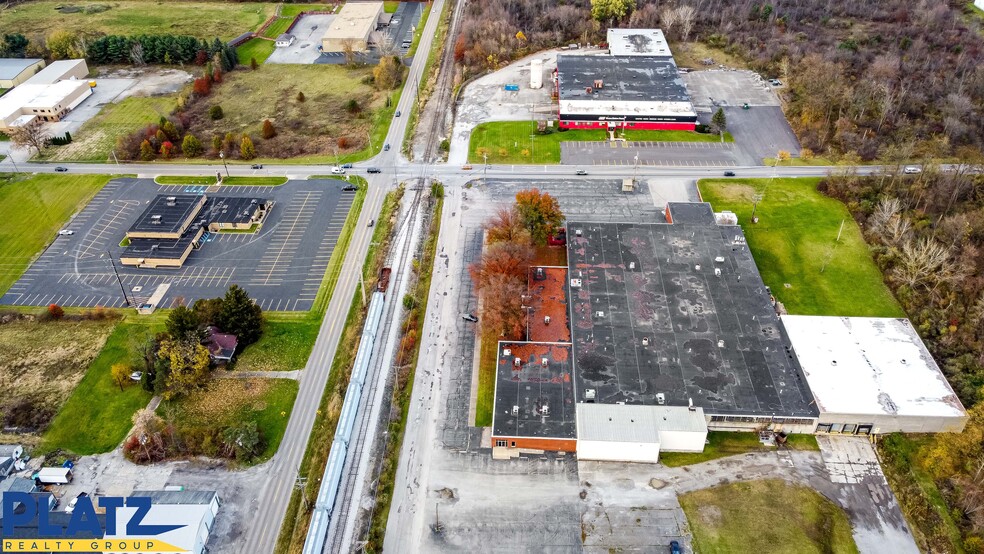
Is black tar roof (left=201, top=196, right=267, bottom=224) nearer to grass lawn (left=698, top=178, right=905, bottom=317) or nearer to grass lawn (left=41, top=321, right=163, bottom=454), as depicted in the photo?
grass lawn (left=41, top=321, right=163, bottom=454)

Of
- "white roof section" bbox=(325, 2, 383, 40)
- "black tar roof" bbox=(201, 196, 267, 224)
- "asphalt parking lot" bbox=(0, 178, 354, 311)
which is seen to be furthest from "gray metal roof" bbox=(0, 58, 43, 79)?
"black tar roof" bbox=(201, 196, 267, 224)

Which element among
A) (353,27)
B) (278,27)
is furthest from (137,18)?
(353,27)

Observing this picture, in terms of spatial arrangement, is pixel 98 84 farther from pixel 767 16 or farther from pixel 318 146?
pixel 767 16

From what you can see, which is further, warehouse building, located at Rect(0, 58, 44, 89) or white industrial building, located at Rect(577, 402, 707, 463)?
warehouse building, located at Rect(0, 58, 44, 89)

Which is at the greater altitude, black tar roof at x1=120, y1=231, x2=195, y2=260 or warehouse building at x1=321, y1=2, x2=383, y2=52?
warehouse building at x1=321, y1=2, x2=383, y2=52

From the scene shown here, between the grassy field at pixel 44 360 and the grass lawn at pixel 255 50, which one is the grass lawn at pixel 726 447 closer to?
the grassy field at pixel 44 360

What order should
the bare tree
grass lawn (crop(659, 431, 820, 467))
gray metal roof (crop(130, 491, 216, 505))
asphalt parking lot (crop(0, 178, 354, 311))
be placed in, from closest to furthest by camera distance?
gray metal roof (crop(130, 491, 216, 505)) → grass lawn (crop(659, 431, 820, 467)) → asphalt parking lot (crop(0, 178, 354, 311)) → the bare tree

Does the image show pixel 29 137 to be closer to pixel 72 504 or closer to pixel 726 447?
pixel 72 504

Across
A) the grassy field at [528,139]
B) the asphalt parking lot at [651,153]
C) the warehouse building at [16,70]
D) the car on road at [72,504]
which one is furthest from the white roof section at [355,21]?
the car on road at [72,504]
